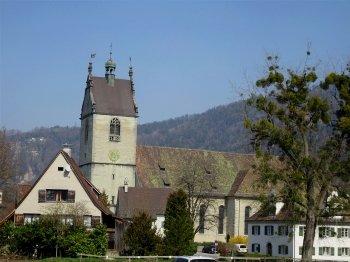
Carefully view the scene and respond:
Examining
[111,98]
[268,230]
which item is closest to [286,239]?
[268,230]

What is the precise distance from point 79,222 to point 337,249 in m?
33.1

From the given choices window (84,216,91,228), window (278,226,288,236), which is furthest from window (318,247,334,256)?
window (84,216,91,228)

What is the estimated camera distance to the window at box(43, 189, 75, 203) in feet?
200

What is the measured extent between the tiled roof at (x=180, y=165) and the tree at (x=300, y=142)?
2072 inches

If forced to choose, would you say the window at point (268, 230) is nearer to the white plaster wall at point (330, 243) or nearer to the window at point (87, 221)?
the white plaster wall at point (330, 243)

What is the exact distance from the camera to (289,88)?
154ft

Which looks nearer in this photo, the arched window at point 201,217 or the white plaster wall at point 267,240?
the white plaster wall at point 267,240

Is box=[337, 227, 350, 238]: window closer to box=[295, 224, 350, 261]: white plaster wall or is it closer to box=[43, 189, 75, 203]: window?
box=[295, 224, 350, 261]: white plaster wall

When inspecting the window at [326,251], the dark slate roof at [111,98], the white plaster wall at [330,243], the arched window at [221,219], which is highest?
the dark slate roof at [111,98]

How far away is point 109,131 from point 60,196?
39687mm

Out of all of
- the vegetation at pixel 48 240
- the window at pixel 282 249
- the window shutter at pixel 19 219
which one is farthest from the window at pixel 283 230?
the window shutter at pixel 19 219

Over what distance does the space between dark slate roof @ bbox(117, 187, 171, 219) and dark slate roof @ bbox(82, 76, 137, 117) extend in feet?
46.3

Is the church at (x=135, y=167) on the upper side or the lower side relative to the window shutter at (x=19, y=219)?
upper

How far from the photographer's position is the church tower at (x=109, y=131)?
319 ft
